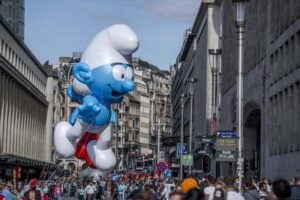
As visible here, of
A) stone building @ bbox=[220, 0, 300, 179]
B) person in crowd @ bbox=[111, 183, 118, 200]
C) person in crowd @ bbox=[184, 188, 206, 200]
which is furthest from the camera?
person in crowd @ bbox=[111, 183, 118, 200]

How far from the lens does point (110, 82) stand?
36.5 m

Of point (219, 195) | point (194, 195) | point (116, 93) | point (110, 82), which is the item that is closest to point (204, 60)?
point (116, 93)

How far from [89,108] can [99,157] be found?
10.2 ft

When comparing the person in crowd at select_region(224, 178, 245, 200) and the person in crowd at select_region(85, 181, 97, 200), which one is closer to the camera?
the person in crowd at select_region(224, 178, 245, 200)

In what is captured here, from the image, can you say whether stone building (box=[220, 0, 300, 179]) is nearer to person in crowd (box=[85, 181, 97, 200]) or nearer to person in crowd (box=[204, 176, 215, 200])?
person in crowd (box=[85, 181, 97, 200])

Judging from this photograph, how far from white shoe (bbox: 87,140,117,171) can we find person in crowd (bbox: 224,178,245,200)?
21549mm

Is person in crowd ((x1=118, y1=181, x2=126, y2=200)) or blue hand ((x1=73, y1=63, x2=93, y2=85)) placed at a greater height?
blue hand ((x1=73, y1=63, x2=93, y2=85))

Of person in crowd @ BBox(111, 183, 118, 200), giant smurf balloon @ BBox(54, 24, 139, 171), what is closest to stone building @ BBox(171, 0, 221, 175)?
person in crowd @ BBox(111, 183, 118, 200)

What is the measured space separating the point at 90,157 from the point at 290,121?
30.9 feet

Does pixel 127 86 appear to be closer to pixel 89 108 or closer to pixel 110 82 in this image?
pixel 110 82

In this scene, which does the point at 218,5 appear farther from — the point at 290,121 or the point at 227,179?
the point at 227,179

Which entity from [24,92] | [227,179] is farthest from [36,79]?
[227,179]

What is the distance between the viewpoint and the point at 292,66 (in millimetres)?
41281

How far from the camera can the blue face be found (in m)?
36.5
